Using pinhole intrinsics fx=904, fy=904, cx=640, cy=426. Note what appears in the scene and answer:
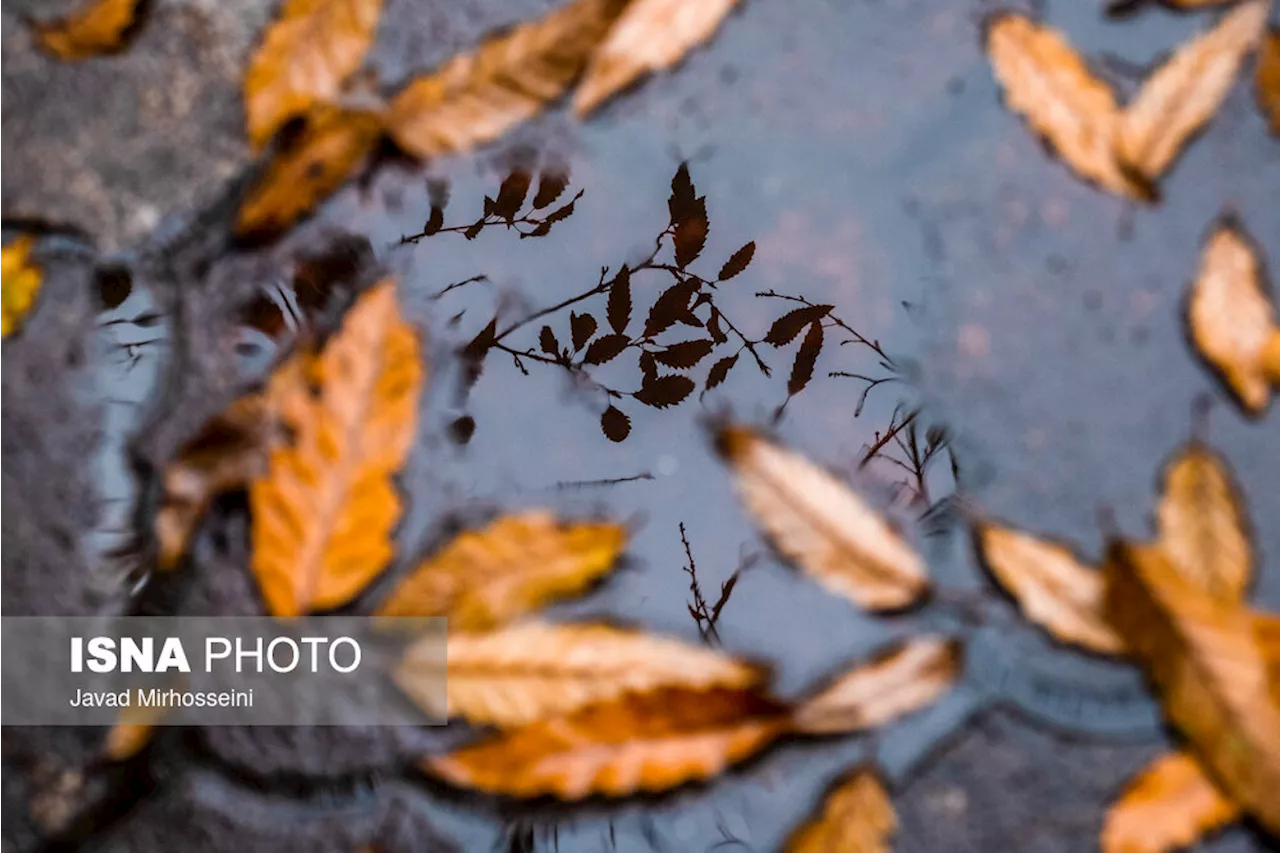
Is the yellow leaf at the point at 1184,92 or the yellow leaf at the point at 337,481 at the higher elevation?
the yellow leaf at the point at 1184,92

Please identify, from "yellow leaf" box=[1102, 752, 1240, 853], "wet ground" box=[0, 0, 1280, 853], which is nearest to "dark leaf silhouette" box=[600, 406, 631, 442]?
"wet ground" box=[0, 0, 1280, 853]

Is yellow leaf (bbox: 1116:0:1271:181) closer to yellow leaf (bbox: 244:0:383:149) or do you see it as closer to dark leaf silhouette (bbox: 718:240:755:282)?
dark leaf silhouette (bbox: 718:240:755:282)

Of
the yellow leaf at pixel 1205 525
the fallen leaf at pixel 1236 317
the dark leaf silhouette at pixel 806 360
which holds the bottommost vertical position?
the yellow leaf at pixel 1205 525

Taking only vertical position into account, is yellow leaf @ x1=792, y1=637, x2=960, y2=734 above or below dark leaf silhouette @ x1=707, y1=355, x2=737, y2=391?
below

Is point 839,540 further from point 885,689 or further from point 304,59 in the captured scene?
point 304,59

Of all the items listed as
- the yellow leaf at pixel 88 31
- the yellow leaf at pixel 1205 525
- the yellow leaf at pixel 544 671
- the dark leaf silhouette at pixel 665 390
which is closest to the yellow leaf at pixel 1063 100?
the yellow leaf at pixel 1205 525

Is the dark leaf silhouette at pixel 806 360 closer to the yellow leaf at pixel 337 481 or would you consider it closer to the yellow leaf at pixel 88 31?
the yellow leaf at pixel 337 481

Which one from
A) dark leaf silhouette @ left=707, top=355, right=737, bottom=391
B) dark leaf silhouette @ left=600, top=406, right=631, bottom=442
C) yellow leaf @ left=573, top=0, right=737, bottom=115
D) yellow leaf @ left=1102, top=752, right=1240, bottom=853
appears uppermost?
yellow leaf @ left=573, top=0, right=737, bottom=115
